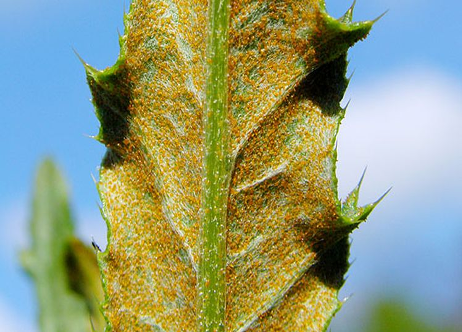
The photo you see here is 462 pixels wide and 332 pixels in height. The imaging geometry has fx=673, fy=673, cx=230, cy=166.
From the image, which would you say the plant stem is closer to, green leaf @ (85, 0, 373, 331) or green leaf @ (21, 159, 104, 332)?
green leaf @ (85, 0, 373, 331)

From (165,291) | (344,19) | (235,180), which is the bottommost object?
(165,291)

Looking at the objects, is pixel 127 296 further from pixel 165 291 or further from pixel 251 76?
pixel 251 76

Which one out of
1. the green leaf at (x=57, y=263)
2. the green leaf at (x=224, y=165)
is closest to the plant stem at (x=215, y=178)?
the green leaf at (x=224, y=165)

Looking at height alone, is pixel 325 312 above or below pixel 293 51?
below

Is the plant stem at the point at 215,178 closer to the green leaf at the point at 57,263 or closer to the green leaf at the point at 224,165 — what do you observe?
the green leaf at the point at 224,165

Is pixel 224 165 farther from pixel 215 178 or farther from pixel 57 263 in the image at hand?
pixel 57 263

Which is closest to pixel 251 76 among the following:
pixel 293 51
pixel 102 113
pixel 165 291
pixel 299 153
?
pixel 293 51

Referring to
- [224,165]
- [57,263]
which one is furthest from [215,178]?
[57,263]
